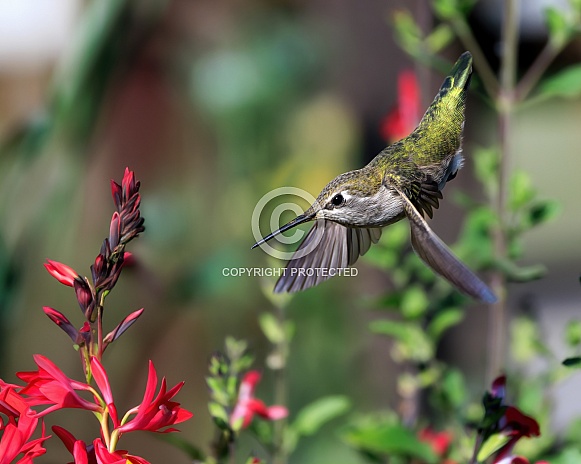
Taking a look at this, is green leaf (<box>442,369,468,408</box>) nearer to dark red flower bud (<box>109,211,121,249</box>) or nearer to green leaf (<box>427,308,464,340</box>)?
green leaf (<box>427,308,464,340</box>)

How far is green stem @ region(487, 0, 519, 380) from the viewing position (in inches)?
39.4

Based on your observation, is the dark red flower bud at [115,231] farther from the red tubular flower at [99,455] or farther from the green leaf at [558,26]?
the green leaf at [558,26]

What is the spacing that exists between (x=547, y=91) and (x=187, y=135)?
1.48 metres

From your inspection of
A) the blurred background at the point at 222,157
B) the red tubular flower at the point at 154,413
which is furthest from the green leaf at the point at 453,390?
the blurred background at the point at 222,157

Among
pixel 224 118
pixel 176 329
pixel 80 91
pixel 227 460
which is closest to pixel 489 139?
pixel 224 118

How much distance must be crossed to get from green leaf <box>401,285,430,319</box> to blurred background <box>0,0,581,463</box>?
61 centimetres

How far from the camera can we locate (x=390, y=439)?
877 millimetres

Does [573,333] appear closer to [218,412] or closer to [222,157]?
[218,412]

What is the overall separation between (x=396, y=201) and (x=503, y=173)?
0.39m

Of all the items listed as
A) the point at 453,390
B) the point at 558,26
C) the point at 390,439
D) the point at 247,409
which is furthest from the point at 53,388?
the point at 558,26

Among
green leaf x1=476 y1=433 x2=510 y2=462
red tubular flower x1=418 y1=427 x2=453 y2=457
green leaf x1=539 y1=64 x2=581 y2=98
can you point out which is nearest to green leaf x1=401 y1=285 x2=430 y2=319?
A: red tubular flower x1=418 y1=427 x2=453 y2=457

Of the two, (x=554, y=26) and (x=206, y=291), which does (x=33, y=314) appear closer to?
(x=206, y=291)

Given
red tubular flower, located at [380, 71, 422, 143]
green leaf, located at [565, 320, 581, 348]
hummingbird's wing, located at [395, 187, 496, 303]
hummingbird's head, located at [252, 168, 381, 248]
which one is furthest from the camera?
red tubular flower, located at [380, 71, 422, 143]

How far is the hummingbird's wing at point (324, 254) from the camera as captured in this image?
2.35ft
